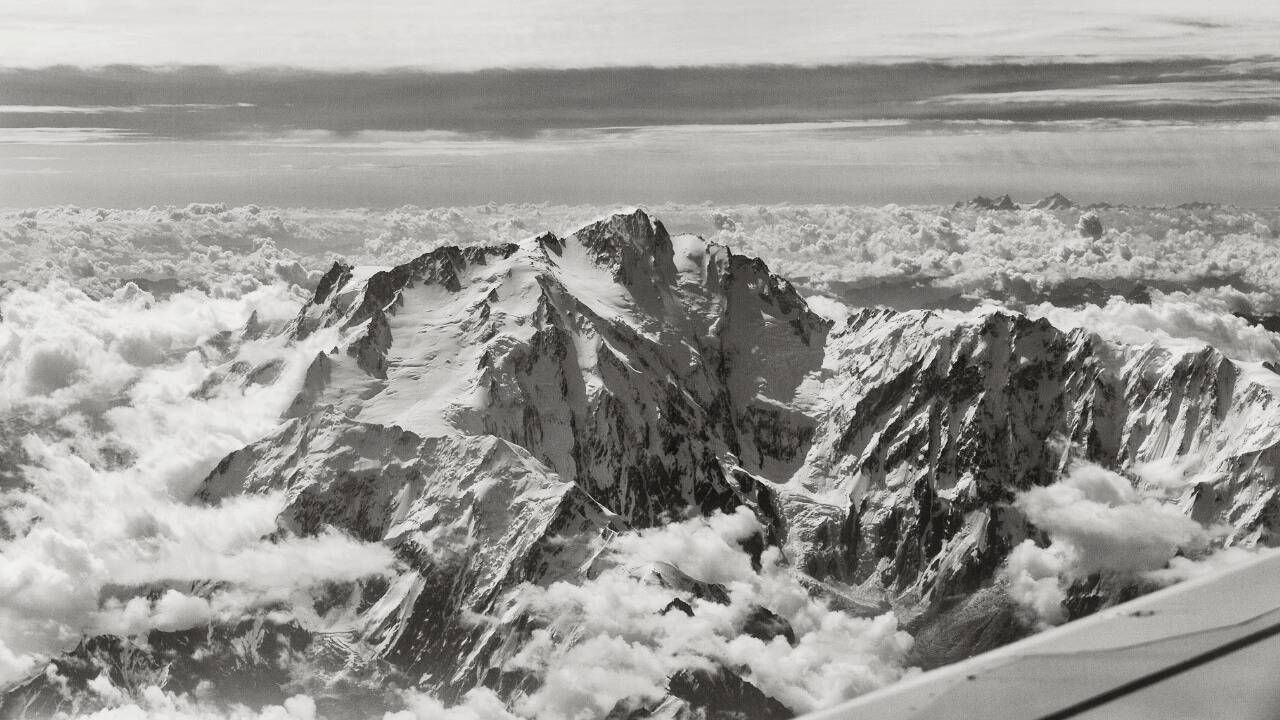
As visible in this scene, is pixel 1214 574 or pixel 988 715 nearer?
pixel 988 715

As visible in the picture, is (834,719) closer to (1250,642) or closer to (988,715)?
(988,715)

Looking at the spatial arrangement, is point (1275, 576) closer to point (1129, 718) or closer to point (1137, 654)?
point (1137, 654)

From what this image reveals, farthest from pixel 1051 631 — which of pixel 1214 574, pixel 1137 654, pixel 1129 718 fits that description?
pixel 1214 574

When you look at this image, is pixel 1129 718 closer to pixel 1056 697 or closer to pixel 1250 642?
pixel 1056 697

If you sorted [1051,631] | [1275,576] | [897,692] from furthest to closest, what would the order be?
[1275,576]
[1051,631]
[897,692]

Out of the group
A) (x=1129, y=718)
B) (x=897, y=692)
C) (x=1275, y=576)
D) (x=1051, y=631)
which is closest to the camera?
(x=1129, y=718)

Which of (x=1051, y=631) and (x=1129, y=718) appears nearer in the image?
(x=1129, y=718)

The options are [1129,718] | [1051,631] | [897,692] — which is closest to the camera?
[1129,718]

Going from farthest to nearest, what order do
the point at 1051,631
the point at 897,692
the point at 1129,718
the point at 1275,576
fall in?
the point at 1275,576, the point at 1051,631, the point at 897,692, the point at 1129,718
